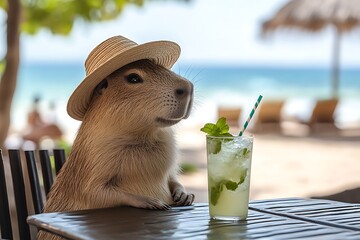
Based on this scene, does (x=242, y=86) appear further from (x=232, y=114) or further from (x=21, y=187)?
(x=21, y=187)

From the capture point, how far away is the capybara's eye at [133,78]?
2186 millimetres

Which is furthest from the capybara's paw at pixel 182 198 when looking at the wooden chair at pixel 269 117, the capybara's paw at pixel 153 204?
the wooden chair at pixel 269 117

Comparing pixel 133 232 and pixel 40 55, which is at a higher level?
pixel 40 55

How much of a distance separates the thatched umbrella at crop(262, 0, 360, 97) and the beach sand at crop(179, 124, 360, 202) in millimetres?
1930

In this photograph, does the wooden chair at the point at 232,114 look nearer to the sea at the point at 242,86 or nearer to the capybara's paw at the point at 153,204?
the sea at the point at 242,86

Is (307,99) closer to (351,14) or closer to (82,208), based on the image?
(351,14)

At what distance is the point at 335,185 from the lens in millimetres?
7969

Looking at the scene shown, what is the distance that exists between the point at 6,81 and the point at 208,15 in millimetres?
35390

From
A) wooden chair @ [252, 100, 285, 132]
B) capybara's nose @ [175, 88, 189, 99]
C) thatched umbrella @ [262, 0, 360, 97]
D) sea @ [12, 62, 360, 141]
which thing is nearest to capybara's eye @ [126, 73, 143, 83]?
capybara's nose @ [175, 88, 189, 99]

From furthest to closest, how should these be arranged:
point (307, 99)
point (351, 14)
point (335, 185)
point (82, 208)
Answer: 1. point (307, 99)
2. point (351, 14)
3. point (335, 185)
4. point (82, 208)

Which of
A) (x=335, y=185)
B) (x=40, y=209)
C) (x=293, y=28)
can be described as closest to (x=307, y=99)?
(x=293, y=28)

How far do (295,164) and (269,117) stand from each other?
3.53 metres

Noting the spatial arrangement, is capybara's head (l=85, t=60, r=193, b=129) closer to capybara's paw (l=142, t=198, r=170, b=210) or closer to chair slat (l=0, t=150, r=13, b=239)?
capybara's paw (l=142, t=198, r=170, b=210)

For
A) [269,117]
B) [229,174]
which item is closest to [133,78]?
[229,174]
